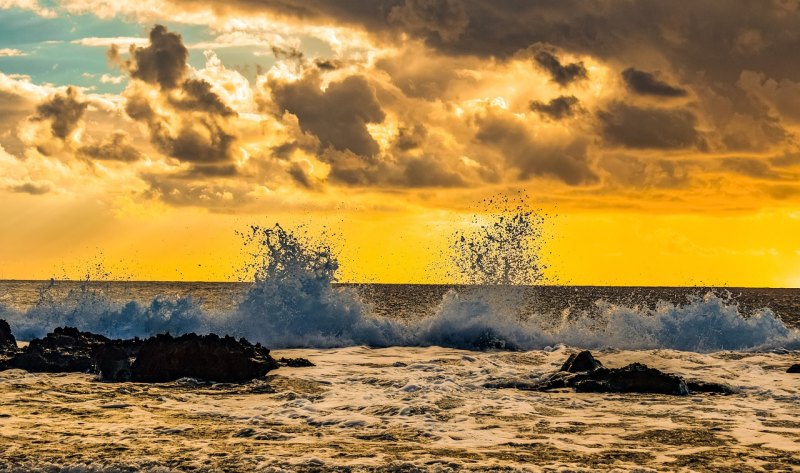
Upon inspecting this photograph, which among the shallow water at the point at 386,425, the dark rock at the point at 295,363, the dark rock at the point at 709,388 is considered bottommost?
the shallow water at the point at 386,425

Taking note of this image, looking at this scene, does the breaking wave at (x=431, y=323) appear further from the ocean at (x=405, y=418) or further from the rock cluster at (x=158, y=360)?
the rock cluster at (x=158, y=360)

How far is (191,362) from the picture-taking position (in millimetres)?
16078

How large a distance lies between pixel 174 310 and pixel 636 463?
24.0 meters

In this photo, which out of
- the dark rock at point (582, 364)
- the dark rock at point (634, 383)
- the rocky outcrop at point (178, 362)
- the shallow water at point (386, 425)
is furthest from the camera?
the dark rock at point (582, 364)

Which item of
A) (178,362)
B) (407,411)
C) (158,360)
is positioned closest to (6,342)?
(158,360)

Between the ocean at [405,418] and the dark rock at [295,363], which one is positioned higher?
the dark rock at [295,363]

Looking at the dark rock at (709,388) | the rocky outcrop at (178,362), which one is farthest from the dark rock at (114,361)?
the dark rock at (709,388)

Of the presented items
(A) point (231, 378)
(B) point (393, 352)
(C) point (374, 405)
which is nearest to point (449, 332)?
(B) point (393, 352)

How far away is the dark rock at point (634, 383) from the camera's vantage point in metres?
14.6

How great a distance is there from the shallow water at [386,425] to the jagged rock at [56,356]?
621 millimetres

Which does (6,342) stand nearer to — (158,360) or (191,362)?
(158,360)

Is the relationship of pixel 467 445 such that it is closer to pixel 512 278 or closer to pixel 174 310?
pixel 512 278

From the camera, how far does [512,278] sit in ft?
98.1

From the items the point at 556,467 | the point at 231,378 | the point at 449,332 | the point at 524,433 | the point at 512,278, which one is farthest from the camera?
the point at 512,278
